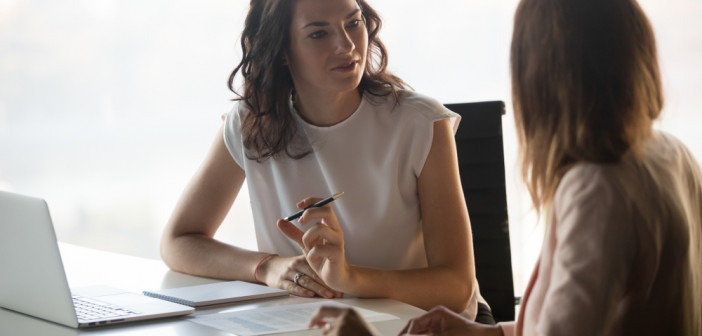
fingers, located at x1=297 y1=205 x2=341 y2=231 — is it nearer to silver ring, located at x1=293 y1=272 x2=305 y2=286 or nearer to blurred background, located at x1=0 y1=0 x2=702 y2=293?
silver ring, located at x1=293 y1=272 x2=305 y2=286

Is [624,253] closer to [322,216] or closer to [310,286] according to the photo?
[322,216]

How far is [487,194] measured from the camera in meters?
2.00

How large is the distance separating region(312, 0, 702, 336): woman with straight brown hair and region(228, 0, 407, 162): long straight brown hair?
1089mm

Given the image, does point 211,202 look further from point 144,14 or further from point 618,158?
point 144,14

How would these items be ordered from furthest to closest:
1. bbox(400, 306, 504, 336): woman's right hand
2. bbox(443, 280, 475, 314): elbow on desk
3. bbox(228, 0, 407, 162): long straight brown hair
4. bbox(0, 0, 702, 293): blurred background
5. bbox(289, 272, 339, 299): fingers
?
bbox(0, 0, 702, 293): blurred background
bbox(228, 0, 407, 162): long straight brown hair
bbox(443, 280, 475, 314): elbow on desk
bbox(289, 272, 339, 299): fingers
bbox(400, 306, 504, 336): woman's right hand

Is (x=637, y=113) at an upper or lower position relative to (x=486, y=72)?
lower

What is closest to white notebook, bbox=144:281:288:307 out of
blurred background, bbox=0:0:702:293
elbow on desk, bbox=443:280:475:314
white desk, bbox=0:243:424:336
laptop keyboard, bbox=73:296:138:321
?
white desk, bbox=0:243:424:336

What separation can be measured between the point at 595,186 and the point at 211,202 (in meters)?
1.30

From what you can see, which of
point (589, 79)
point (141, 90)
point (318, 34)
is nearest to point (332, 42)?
point (318, 34)

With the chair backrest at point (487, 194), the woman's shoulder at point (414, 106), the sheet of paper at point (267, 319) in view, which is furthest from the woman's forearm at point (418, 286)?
the woman's shoulder at point (414, 106)

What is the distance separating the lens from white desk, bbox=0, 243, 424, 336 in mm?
1328

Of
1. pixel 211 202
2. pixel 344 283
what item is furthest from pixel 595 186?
pixel 211 202

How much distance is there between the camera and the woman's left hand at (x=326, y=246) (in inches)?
57.2

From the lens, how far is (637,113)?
2.86 ft
